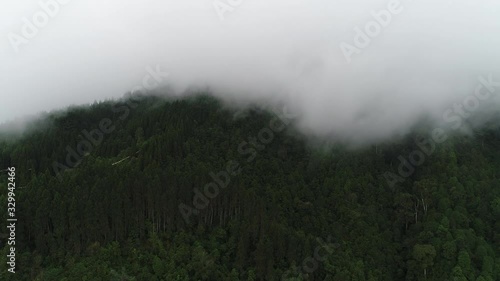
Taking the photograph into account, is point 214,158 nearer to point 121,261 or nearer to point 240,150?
point 240,150

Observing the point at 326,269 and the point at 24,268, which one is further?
the point at 326,269

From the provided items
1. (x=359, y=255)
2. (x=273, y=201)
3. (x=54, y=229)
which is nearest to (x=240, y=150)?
(x=273, y=201)

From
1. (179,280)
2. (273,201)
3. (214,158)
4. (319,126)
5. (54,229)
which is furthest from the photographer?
(319,126)

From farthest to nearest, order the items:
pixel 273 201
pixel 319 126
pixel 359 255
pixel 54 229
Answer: pixel 319 126, pixel 273 201, pixel 359 255, pixel 54 229

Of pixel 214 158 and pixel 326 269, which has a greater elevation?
pixel 214 158

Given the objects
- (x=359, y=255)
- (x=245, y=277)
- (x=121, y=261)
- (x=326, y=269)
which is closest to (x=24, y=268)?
(x=121, y=261)

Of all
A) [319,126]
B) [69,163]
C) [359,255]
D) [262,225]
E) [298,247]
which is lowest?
[359,255]

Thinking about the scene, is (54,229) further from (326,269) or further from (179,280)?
(326,269)
